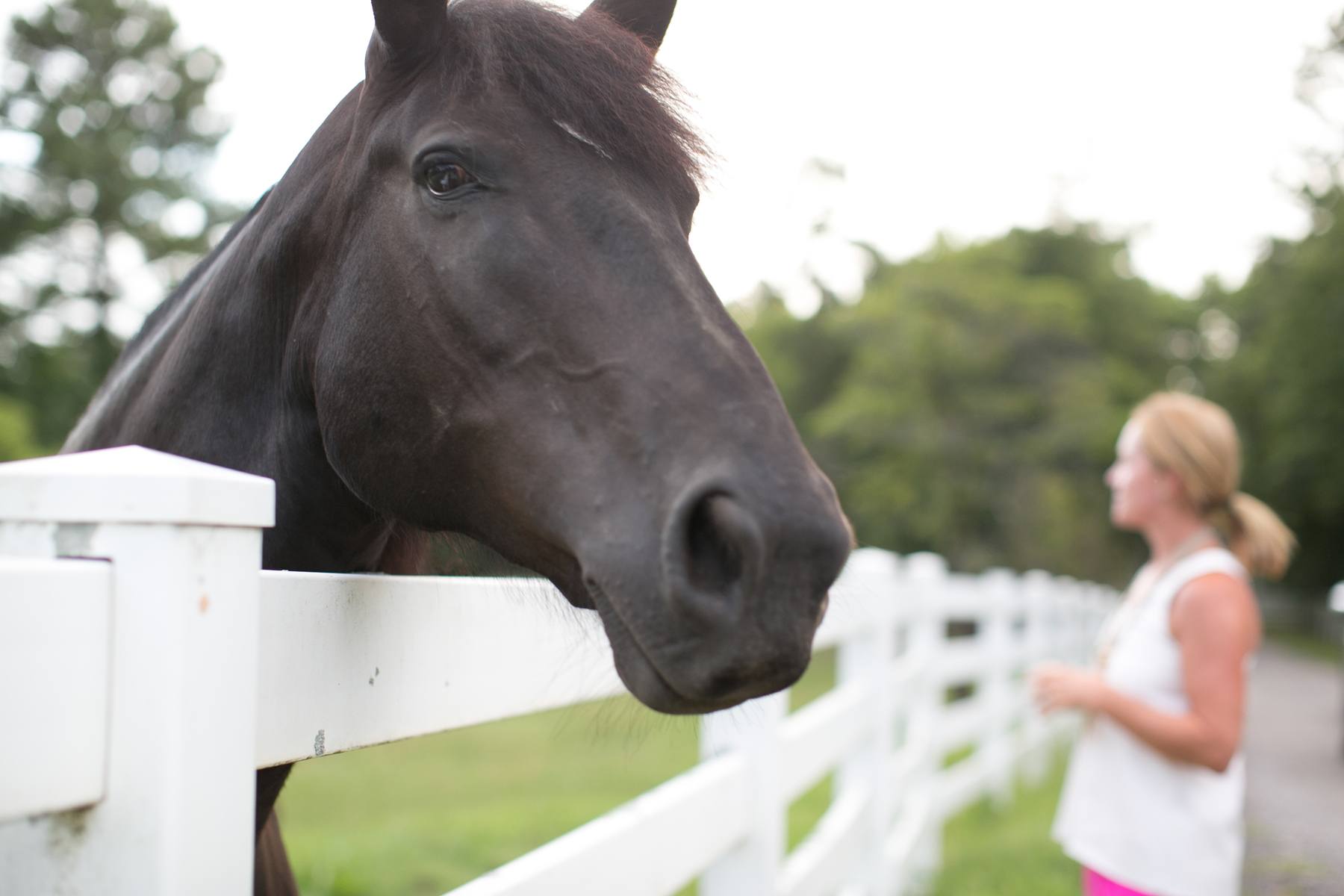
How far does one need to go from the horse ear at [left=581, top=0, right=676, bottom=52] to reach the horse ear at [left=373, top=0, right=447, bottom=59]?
0.49m

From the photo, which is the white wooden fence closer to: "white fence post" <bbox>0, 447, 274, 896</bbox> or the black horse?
"white fence post" <bbox>0, 447, 274, 896</bbox>

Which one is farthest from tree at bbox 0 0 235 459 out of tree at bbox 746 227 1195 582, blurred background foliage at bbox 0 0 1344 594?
tree at bbox 746 227 1195 582

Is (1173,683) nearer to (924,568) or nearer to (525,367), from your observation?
(525,367)

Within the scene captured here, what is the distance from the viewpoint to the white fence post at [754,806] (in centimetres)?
286

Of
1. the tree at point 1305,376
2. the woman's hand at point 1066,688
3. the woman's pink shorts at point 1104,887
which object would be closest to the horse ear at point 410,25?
the woman's hand at point 1066,688

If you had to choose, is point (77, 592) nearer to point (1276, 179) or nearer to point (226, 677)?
point (226, 677)

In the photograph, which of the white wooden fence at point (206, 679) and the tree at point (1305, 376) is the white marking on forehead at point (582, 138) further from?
the tree at point (1305, 376)

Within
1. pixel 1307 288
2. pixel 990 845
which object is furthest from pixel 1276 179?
pixel 990 845

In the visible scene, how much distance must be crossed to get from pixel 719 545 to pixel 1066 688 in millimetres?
2391

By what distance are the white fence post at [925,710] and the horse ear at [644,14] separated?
4060 millimetres

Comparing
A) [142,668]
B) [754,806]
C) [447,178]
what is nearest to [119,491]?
[142,668]

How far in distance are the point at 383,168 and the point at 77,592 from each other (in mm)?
921

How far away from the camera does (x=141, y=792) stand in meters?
0.96

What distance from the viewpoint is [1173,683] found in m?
3.18
